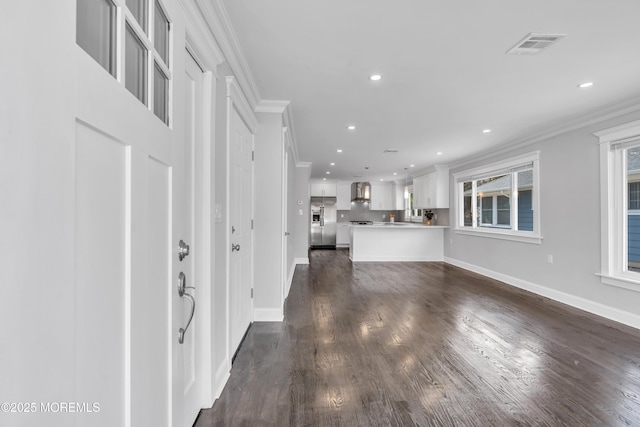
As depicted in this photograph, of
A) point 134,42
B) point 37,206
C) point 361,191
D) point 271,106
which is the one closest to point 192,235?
point 134,42

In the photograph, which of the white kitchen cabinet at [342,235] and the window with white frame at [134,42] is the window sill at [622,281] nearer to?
the window with white frame at [134,42]

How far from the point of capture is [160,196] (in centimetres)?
96

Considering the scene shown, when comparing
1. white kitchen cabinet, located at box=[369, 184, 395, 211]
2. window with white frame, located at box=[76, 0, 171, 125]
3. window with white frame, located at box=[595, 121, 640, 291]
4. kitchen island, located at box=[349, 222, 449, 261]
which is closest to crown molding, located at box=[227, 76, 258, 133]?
window with white frame, located at box=[76, 0, 171, 125]

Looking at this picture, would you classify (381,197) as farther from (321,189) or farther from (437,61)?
(437,61)

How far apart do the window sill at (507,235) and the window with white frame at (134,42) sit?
5.20m

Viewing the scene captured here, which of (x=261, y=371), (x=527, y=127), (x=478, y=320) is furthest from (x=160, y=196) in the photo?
(x=527, y=127)

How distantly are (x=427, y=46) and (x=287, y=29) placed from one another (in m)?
0.99

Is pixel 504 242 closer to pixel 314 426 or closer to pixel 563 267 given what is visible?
pixel 563 267

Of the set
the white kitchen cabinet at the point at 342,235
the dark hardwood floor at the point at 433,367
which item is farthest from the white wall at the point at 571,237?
the white kitchen cabinet at the point at 342,235

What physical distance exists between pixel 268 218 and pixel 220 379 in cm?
170

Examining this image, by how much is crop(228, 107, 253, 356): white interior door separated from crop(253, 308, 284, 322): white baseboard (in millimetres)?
133

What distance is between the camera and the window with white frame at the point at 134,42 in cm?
69

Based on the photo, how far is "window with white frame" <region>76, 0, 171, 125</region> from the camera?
69 centimetres

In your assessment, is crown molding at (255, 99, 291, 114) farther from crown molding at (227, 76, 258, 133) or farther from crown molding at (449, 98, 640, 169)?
crown molding at (449, 98, 640, 169)
